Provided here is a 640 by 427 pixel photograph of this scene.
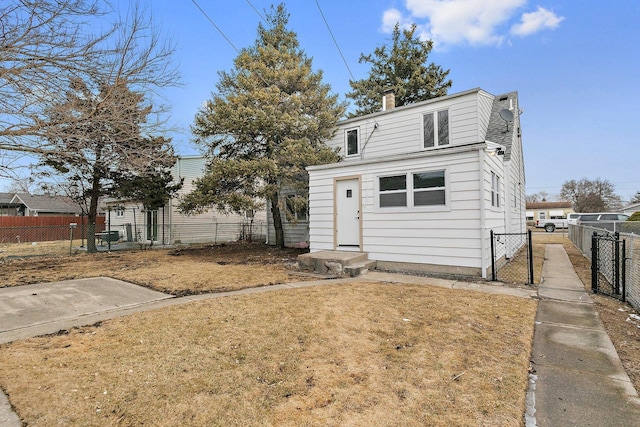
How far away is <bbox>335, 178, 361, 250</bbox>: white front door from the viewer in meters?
9.16

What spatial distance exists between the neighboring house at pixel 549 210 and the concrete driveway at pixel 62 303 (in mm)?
Answer: 63274

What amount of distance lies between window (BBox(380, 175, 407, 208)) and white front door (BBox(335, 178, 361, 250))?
785 mm

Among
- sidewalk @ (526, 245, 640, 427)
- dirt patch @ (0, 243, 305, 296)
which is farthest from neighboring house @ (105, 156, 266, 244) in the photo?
sidewalk @ (526, 245, 640, 427)

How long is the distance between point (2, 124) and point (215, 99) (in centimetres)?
669

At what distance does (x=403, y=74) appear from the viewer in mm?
25266

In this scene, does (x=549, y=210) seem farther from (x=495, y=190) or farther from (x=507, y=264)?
(x=495, y=190)

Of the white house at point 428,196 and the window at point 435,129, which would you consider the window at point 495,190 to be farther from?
the window at point 435,129

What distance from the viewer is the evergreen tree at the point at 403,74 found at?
24438 millimetres

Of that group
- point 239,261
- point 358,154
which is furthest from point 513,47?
point 239,261

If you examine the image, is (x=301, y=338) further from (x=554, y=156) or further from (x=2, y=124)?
(x=554, y=156)

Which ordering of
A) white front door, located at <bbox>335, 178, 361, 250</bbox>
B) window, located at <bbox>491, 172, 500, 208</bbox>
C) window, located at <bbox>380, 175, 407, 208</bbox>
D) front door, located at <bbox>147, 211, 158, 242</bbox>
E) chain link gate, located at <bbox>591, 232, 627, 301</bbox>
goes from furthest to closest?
front door, located at <bbox>147, 211, 158, 242</bbox> < white front door, located at <bbox>335, 178, 361, 250</bbox> < window, located at <bbox>491, 172, 500, 208</bbox> < window, located at <bbox>380, 175, 407, 208</bbox> < chain link gate, located at <bbox>591, 232, 627, 301</bbox>

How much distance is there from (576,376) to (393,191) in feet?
19.3

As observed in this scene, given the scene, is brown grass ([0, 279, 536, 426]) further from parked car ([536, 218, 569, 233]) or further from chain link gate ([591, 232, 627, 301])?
parked car ([536, 218, 569, 233])

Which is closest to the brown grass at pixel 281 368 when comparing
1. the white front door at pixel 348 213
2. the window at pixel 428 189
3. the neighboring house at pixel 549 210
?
the window at pixel 428 189
